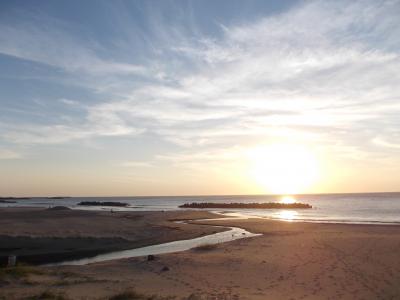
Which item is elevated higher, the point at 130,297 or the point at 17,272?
the point at 17,272

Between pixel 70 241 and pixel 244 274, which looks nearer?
pixel 244 274

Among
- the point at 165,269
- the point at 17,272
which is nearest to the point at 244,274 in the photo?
the point at 165,269

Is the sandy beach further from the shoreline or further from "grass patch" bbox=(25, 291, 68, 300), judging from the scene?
the shoreline

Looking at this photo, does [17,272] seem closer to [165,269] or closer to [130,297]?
[130,297]

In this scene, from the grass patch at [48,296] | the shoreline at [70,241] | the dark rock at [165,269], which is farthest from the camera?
the shoreline at [70,241]

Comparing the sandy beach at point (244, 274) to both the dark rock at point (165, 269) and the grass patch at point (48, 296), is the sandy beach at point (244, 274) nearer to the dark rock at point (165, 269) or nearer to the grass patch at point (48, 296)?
the dark rock at point (165, 269)

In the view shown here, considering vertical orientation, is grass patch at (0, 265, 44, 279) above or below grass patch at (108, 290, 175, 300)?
above

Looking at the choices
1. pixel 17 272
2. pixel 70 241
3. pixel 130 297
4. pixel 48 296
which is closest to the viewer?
pixel 48 296

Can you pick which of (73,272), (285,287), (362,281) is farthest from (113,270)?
(362,281)

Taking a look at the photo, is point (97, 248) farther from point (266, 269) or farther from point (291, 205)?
point (291, 205)

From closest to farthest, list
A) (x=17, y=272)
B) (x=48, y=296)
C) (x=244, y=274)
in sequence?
(x=48, y=296), (x=17, y=272), (x=244, y=274)

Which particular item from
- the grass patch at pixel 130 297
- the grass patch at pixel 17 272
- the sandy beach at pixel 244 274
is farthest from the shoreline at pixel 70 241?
the grass patch at pixel 130 297

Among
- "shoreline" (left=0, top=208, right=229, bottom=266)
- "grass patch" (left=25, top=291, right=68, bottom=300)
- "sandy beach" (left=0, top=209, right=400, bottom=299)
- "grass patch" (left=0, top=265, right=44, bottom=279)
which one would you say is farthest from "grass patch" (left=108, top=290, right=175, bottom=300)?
"shoreline" (left=0, top=208, right=229, bottom=266)

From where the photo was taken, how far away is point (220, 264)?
70.0 ft
